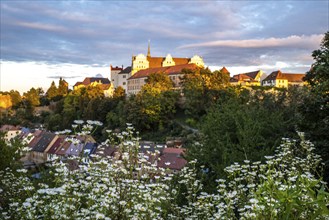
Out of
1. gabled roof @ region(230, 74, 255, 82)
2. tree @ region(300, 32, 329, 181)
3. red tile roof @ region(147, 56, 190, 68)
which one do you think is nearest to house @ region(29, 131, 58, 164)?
gabled roof @ region(230, 74, 255, 82)

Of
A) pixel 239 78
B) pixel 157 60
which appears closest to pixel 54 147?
pixel 239 78

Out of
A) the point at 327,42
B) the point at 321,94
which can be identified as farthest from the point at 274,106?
the point at 321,94

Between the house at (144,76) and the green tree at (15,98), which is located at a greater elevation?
the house at (144,76)

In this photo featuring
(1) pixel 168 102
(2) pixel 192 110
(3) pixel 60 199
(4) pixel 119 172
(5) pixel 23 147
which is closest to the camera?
(3) pixel 60 199

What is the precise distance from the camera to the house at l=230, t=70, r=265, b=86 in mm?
72162

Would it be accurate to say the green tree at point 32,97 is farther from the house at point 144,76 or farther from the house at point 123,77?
the house at point 144,76

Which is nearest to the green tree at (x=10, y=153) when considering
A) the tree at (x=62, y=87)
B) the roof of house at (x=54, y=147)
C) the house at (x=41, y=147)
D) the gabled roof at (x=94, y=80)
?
the roof of house at (x=54, y=147)

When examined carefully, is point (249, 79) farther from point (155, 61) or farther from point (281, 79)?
point (155, 61)

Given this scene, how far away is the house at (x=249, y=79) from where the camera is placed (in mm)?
72162

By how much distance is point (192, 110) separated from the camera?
48.7 meters

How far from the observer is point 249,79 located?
74812 mm

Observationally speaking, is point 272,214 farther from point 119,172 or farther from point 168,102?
point 168,102

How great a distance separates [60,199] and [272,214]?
2.26 metres

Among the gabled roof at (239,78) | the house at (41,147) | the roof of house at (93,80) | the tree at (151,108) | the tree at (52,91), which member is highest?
the roof of house at (93,80)
